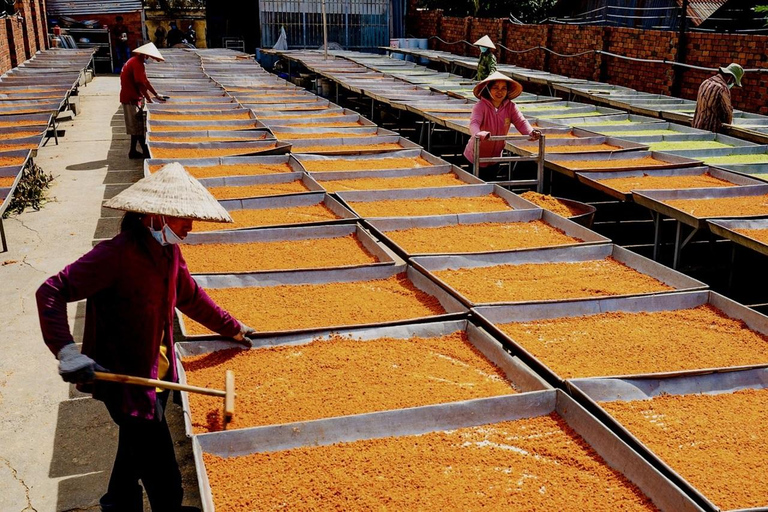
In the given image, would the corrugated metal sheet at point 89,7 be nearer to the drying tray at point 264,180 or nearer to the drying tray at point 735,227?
the drying tray at point 264,180

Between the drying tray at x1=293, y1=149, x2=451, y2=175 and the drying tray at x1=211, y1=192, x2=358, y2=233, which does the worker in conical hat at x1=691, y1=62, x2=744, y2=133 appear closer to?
the drying tray at x1=293, y1=149, x2=451, y2=175

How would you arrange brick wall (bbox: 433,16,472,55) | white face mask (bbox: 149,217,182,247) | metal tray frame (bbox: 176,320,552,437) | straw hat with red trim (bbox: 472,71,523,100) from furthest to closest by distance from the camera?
brick wall (bbox: 433,16,472,55), straw hat with red trim (bbox: 472,71,523,100), metal tray frame (bbox: 176,320,552,437), white face mask (bbox: 149,217,182,247)

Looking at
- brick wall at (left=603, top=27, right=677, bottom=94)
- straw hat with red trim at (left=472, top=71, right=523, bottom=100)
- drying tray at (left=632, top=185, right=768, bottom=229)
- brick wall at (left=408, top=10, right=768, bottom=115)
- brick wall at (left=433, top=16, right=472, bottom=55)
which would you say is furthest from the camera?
brick wall at (left=433, top=16, right=472, bottom=55)

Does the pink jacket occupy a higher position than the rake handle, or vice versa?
the pink jacket

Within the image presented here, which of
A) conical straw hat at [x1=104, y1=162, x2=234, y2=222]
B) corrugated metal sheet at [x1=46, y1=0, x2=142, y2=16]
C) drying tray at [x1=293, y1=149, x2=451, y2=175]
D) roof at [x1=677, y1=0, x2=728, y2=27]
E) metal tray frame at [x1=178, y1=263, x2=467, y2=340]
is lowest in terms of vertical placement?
metal tray frame at [x1=178, y1=263, x2=467, y2=340]

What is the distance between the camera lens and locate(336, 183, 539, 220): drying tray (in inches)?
230

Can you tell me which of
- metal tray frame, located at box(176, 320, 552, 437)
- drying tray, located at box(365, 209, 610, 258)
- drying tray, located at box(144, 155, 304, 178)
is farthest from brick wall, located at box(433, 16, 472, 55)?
metal tray frame, located at box(176, 320, 552, 437)

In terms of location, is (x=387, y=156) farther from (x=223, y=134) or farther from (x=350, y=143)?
(x=223, y=134)

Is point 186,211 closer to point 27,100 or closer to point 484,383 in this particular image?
point 484,383

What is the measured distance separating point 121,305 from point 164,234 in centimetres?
29

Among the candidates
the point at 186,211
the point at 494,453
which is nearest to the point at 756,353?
the point at 494,453

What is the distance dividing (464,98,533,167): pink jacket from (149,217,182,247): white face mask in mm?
4322

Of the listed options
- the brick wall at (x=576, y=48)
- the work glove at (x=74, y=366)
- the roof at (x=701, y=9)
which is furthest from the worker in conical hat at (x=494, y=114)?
the roof at (x=701, y=9)

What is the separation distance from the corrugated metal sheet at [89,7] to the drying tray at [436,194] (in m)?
20.2
